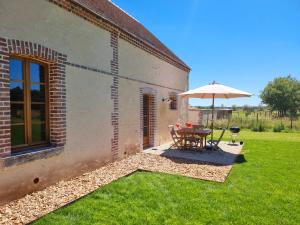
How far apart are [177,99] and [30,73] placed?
9.04m

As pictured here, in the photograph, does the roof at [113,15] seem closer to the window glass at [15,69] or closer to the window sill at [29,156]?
the window glass at [15,69]

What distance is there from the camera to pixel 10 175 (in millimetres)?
4102

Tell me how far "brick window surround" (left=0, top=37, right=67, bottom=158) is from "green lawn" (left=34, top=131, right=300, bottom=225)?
150 cm

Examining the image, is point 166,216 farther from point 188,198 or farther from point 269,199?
point 269,199

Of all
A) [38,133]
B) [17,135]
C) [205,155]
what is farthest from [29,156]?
[205,155]

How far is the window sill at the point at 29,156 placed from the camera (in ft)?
13.0

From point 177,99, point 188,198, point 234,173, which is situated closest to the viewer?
point 188,198

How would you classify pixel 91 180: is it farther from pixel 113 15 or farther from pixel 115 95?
pixel 113 15

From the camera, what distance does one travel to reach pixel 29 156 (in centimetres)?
433

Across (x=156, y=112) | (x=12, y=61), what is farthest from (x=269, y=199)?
(x=156, y=112)

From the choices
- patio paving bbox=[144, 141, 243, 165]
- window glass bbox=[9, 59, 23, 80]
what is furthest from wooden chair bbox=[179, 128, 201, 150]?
window glass bbox=[9, 59, 23, 80]

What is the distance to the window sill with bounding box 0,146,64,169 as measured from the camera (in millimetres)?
3949

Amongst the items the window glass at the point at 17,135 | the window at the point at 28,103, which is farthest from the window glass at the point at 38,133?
the window glass at the point at 17,135

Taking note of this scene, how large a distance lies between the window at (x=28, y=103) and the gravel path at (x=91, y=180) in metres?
1.00
